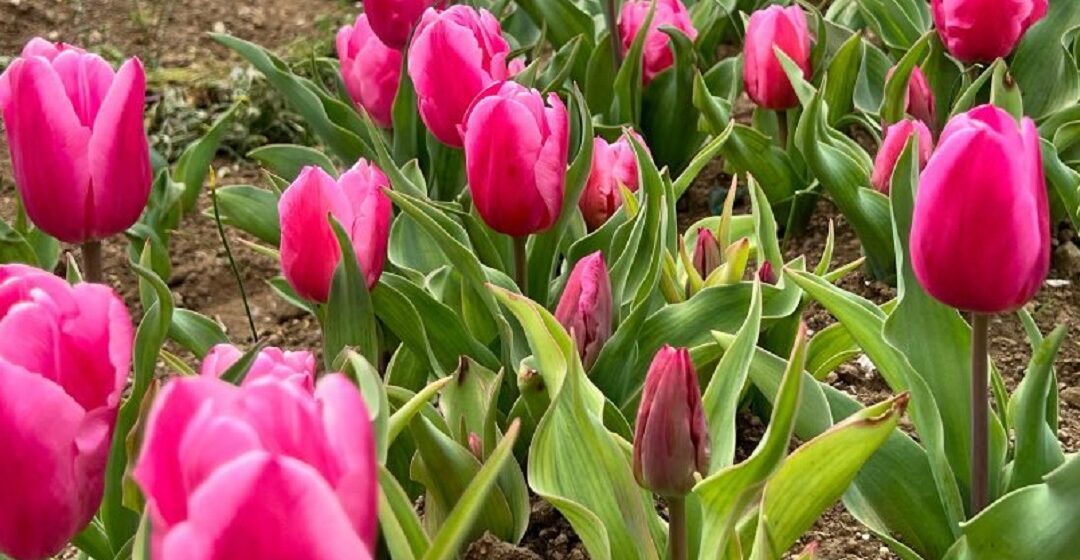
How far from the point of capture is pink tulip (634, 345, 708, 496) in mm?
1143

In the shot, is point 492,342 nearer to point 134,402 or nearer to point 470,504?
point 134,402

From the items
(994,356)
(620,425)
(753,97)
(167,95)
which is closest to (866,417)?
(620,425)

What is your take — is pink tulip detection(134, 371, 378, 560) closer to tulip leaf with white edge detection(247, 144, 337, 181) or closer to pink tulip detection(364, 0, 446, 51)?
pink tulip detection(364, 0, 446, 51)

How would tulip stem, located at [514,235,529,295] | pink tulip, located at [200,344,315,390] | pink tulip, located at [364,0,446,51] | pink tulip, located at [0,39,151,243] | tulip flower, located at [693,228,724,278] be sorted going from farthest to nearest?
pink tulip, located at [364,0,446,51] < tulip flower, located at [693,228,724,278] < tulip stem, located at [514,235,529,295] < pink tulip, located at [0,39,151,243] < pink tulip, located at [200,344,315,390]

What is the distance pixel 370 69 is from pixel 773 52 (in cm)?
62

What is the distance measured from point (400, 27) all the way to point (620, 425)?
0.84m

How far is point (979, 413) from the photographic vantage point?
1372mm

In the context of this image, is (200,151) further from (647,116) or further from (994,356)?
(994,356)

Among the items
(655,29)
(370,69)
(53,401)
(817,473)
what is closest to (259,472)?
(53,401)

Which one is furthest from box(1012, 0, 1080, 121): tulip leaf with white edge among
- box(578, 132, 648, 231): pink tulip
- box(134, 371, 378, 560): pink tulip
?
box(134, 371, 378, 560): pink tulip

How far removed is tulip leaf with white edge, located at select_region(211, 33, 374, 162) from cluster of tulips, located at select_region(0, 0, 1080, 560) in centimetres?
12

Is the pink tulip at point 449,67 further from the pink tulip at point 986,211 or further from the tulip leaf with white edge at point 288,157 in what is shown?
the pink tulip at point 986,211

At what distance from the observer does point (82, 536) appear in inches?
54.5

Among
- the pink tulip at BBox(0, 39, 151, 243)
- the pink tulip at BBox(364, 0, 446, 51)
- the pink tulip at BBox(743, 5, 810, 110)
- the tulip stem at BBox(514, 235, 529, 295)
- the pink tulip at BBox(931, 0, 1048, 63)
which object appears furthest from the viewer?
the pink tulip at BBox(743, 5, 810, 110)
